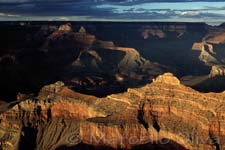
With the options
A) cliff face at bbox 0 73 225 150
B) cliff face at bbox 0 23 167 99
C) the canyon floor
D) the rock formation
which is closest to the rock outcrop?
the canyon floor

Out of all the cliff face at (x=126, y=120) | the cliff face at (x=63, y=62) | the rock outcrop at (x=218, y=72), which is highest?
the cliff face at (x=126, y=120)

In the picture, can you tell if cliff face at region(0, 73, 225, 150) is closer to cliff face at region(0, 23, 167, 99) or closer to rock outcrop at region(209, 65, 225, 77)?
cliff face at region(0, 23, 167, 99)

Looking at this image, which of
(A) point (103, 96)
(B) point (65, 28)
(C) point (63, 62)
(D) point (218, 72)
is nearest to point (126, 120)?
(A) point (103, 96)

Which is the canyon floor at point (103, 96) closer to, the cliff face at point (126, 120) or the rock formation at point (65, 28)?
the cliff face at point (126, 120)

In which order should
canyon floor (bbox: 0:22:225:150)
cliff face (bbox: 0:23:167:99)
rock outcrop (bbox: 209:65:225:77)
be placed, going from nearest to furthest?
canyon floor (bbox: 0:22:225:150) → rock outcrop (bbox: 209:65:225:77) → cliff face (bbox: 0:23:167:99)

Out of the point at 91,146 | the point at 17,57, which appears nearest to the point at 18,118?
the point at 91,146

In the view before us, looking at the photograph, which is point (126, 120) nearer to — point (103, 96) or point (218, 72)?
point (103, 96)

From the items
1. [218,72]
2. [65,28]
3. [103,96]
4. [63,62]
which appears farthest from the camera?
[65,28]

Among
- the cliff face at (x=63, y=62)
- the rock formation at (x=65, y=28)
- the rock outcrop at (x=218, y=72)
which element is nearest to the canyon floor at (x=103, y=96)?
the rock outcrop at (x=218, y=72)

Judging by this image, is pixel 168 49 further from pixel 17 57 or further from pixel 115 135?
pixel 115 135
